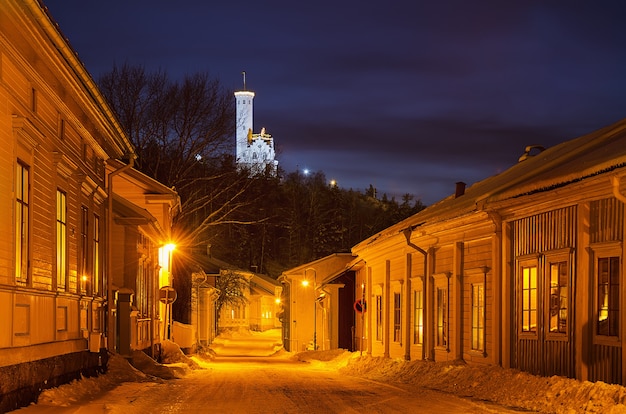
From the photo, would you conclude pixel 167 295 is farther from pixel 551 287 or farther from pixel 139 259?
pixel 551 287

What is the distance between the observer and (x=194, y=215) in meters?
47.3

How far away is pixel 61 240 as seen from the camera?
16812 millimetres

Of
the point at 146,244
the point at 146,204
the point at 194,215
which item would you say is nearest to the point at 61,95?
the point at 146,244

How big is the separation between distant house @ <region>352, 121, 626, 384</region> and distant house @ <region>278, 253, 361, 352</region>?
13586 mm

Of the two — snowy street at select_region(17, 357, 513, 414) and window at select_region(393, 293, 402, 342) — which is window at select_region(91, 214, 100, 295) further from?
window at select_region(393, 293, 402, 342)

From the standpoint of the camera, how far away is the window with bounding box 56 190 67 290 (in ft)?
54.1

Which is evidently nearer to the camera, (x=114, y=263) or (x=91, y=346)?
(x=91, y=346)

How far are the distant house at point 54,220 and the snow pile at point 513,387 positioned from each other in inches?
289

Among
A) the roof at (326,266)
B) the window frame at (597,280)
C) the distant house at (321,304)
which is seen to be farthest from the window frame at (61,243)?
the roof at (326,266)

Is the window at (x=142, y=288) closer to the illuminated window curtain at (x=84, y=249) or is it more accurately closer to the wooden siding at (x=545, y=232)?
the illuminated window curtain at (x=84, y=249)

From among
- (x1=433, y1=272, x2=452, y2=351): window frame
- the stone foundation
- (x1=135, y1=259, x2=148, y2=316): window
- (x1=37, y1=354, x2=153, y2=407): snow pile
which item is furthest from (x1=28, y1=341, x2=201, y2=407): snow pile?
(x1=433, y1=272, x2=452, y2=351): window frame

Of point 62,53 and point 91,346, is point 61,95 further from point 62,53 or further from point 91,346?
point 91,346

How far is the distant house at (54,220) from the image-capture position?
40.3 ft

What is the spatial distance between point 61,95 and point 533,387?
9.67 metres
